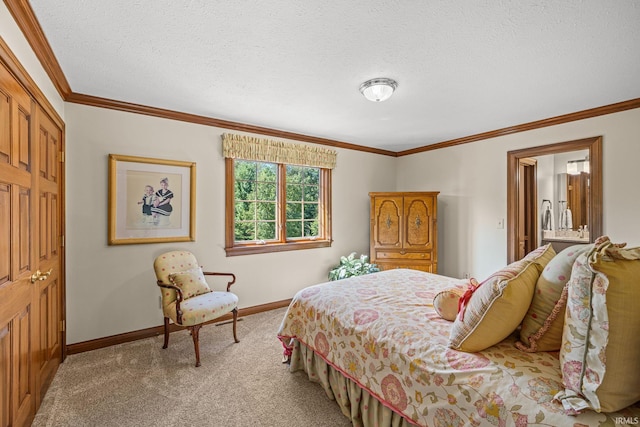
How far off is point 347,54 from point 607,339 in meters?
2.02

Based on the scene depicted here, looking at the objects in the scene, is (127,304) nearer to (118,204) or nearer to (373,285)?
(118,204)

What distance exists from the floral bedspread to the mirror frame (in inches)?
83.6

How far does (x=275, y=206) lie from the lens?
4.08 m

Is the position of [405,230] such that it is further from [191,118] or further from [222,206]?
[191,118]

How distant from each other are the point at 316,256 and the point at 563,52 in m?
3.38

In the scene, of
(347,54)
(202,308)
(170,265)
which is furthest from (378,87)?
(170,265)

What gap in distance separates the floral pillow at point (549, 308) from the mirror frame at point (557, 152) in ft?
7.87

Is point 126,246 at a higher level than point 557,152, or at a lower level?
lower

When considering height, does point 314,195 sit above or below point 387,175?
below

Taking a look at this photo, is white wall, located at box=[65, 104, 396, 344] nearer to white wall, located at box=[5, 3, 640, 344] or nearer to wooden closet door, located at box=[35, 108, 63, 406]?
white wall, located at box=[5, 3, 640, 344]

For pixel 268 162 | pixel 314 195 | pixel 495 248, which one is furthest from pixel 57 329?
pixel 495 248

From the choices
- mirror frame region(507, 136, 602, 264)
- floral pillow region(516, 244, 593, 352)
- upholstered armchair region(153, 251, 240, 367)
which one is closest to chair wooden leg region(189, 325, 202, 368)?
upholstered armchair region(153, 251, 240, 367)

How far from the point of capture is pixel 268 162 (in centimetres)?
392

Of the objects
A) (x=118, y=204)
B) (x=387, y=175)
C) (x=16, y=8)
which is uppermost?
(x=16, y=8)
